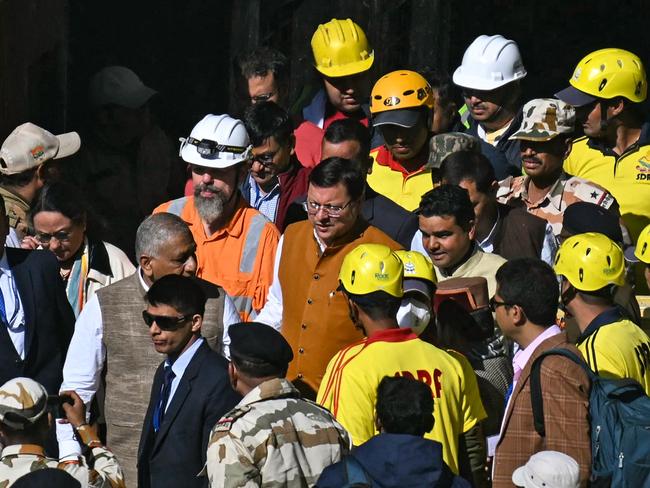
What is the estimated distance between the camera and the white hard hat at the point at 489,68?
10609 mm

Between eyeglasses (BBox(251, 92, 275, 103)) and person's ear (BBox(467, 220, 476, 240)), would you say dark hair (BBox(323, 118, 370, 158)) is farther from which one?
eyeglasses (BBox(251, 92, 275, 103))

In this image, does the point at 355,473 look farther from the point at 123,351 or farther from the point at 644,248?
the point at 644,248

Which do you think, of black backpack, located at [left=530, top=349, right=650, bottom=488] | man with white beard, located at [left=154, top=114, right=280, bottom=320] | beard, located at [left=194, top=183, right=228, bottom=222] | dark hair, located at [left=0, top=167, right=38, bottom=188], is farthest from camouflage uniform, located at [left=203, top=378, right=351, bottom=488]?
dark hair, located at [left=0, top=167, right=38, bottom=188]

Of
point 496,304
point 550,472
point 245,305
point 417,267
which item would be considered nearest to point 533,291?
point 496,304

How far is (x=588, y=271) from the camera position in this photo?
8.03m

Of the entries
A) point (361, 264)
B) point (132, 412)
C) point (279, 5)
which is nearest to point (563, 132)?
point (361, 264)

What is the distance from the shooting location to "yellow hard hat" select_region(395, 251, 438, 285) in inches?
313

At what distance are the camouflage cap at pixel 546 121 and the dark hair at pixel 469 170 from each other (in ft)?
1.95

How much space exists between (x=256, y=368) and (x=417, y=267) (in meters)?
1.32

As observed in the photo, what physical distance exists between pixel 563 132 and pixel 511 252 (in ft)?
3.47

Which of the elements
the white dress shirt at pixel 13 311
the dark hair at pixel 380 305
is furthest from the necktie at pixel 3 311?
the dark hair at pixel 380 305

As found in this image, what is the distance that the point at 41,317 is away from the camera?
8.45m

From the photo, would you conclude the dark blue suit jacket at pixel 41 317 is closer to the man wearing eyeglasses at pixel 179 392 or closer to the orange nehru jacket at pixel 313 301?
the man wearing eyeglasses at pixel 179 392

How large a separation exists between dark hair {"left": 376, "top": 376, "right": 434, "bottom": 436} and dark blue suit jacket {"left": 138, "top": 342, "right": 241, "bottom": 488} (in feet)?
3.64
